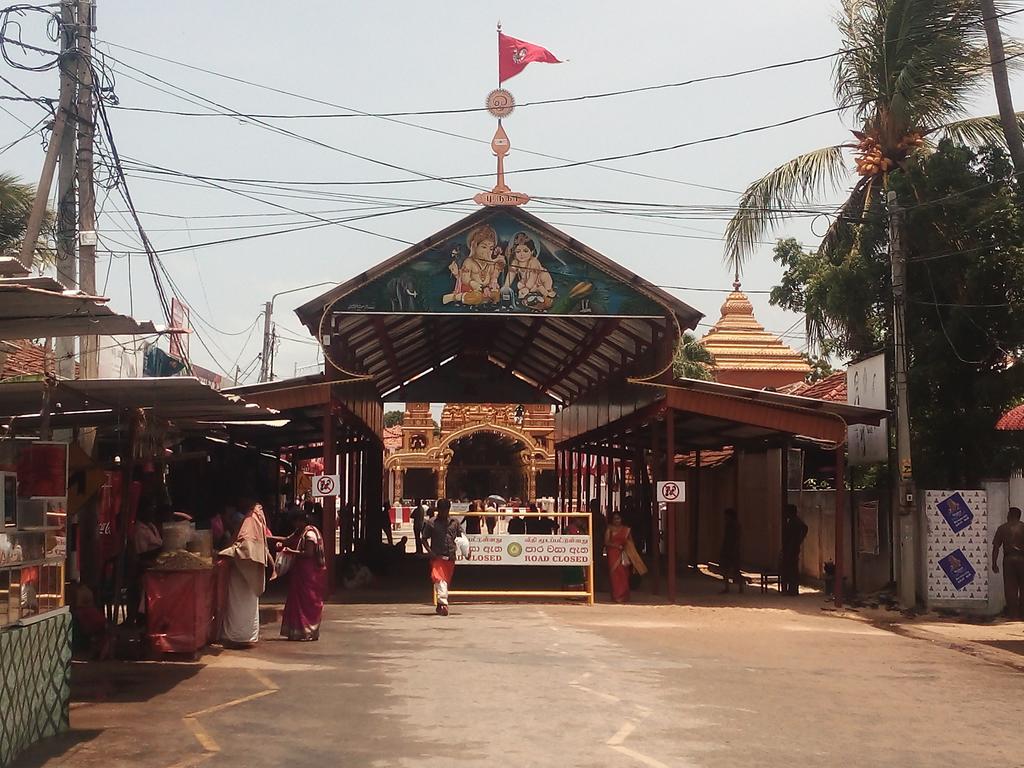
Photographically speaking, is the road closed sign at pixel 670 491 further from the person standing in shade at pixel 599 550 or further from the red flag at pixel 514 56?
the red flag at pixel 514 56

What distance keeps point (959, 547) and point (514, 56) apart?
10628 mm

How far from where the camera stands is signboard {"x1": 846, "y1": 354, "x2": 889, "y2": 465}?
20.4 m

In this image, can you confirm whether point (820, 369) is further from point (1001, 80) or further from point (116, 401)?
point (116, 401)

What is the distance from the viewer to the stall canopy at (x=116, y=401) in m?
10.6

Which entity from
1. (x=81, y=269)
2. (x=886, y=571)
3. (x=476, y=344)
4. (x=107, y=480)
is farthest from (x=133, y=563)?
(x=476, y=344)

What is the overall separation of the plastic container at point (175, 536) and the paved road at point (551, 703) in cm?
119

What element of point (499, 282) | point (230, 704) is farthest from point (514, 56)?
point (230, 704)

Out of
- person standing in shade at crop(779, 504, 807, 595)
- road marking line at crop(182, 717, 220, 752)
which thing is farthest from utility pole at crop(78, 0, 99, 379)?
person standing in shade at crop(779, 504, 807, 595)

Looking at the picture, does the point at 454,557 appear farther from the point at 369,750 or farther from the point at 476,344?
the point at 476,344

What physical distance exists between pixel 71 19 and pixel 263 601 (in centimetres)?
912

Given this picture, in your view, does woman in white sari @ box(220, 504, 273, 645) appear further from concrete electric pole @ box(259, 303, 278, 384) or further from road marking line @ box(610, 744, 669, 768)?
concrete electric pole @ box(259, 303, 278, 384)

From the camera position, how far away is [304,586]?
47.1ft

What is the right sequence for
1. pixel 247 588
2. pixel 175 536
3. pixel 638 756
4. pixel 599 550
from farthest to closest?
pixel 599 550 → pixel 247 588 → pixel 175 536 → pixel 638 756

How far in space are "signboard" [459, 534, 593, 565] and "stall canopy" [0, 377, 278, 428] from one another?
627 centimetres
